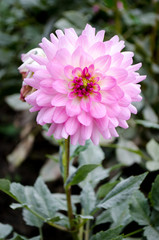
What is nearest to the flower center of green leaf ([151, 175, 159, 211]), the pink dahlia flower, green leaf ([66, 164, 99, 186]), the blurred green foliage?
the pink dahlia flower

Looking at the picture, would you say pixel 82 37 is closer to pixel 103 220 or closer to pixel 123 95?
pixel 123 95

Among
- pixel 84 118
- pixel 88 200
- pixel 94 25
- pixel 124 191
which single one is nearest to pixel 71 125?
pixel 84 118

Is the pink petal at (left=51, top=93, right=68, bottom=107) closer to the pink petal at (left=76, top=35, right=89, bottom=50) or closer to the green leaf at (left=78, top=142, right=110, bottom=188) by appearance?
the pink petal at (left=76, top=35, right=89, bottom=50)

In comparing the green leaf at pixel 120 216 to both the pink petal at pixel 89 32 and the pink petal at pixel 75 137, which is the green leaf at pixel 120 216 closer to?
the pink petal at pixel 75 137

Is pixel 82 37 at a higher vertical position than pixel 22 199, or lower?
higher

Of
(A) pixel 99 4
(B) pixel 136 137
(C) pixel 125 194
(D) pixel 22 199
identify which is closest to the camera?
(C) pixel 125 194

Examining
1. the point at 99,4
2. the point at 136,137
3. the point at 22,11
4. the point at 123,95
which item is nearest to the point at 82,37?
the point at 123,95
